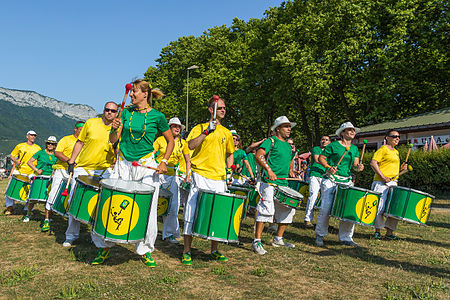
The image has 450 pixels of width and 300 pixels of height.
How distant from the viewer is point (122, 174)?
505 cm

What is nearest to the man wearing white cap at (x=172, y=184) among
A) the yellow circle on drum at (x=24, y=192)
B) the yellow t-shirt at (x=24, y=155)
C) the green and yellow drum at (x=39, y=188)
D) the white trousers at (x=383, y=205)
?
the green and yellow drum at (x=39, y=188)

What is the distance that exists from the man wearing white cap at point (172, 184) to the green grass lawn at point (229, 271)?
0.37 metres

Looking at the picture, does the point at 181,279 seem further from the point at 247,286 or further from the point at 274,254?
the point at 274,254

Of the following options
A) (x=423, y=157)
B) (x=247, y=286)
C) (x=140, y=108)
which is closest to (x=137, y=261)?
(x=247, y=286)

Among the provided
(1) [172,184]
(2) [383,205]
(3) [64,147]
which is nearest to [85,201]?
(1) [172,184]

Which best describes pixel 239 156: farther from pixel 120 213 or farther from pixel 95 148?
pixel 120 213

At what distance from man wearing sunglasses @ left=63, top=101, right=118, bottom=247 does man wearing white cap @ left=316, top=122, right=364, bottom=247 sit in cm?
402

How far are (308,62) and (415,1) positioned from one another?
23.5 feet

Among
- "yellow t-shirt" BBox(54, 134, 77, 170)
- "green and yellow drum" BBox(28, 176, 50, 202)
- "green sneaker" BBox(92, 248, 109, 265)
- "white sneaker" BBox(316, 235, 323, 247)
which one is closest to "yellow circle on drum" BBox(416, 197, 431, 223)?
"white sneaker" BBox(316, 235, 323, 247)

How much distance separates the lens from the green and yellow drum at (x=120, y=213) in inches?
174

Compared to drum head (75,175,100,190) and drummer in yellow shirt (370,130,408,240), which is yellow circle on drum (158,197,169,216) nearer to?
drum head (75,175,100,190)

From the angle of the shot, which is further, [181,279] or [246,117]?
[246,117]

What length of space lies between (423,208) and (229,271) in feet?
14.6

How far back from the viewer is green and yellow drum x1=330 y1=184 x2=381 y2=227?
6.61 meters
